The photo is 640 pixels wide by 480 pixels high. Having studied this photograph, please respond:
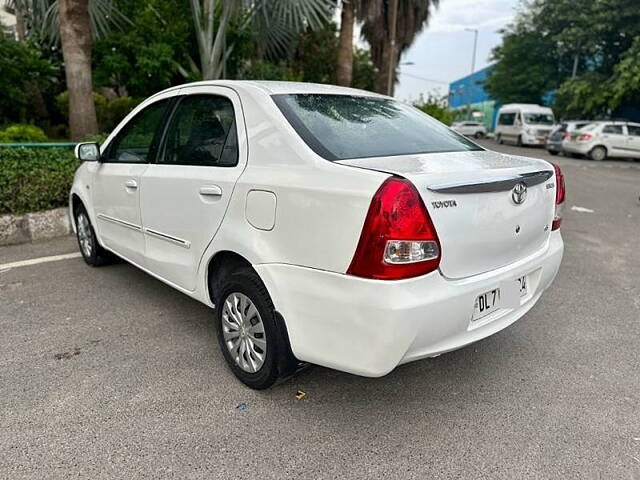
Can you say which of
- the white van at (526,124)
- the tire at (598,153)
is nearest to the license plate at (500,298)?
the tire at (598,153)

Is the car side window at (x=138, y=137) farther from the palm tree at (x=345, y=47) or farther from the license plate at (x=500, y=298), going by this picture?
the palm tree at (x=345, y=47)

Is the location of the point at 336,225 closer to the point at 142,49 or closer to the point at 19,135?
the point at 19,135

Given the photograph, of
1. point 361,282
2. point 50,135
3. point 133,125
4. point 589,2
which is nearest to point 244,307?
point 361,282

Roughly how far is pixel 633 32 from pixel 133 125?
25.1 meters

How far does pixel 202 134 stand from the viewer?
116 inches

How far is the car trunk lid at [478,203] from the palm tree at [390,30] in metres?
17.0

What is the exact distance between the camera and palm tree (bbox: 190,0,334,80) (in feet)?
30.3

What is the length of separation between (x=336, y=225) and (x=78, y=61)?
649 cm

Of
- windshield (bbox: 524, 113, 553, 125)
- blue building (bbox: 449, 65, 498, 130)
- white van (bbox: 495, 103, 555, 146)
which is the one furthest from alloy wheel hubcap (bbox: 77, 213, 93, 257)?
blue building (bbox: 449, 65, 498, 130)

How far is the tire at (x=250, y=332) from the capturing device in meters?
2.36

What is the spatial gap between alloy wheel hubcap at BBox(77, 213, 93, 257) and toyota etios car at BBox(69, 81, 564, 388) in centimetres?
147

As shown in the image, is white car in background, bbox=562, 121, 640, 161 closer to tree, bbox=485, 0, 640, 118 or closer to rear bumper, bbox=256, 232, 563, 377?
tree, bbox=485, 0, 640, 118

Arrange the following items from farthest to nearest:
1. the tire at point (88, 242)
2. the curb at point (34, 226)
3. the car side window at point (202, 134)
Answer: the curb at point (34, 226) → the tire at point (88, 242) → the car side window at point (202, 134)

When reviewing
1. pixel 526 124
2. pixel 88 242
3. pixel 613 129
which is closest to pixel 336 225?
pixel 88 242
